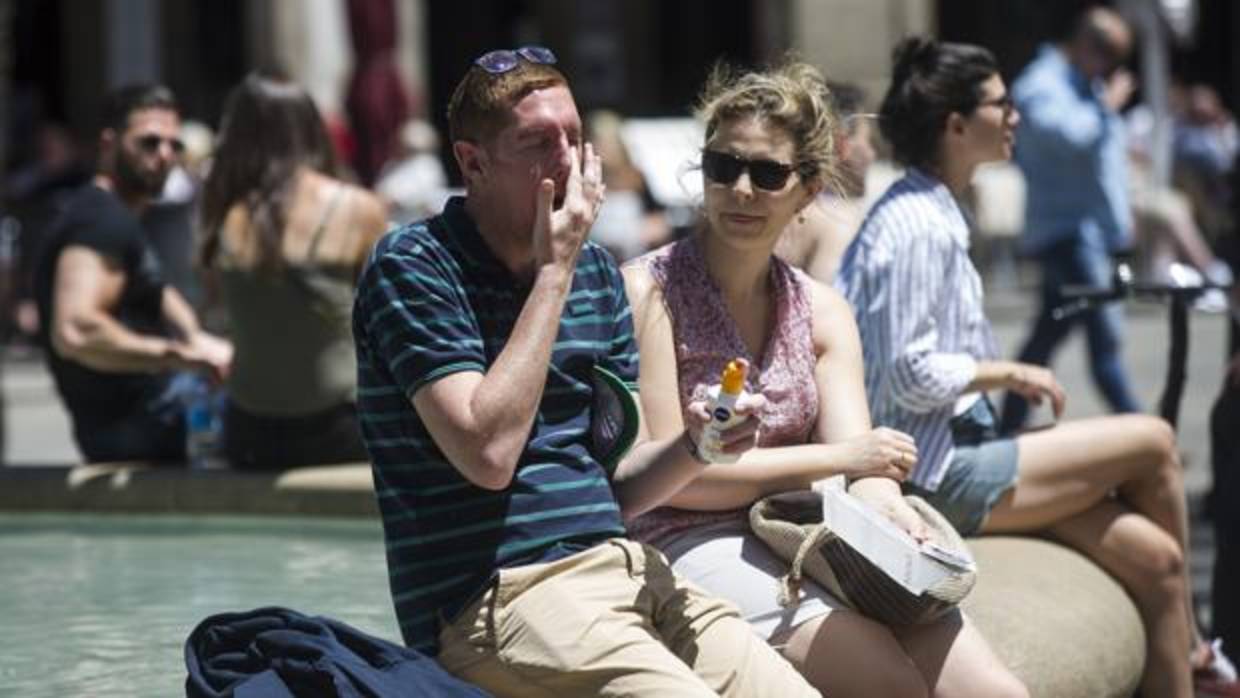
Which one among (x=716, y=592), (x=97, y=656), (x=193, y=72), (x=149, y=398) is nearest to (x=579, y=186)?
(x=716, y=592)

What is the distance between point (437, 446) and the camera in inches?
166

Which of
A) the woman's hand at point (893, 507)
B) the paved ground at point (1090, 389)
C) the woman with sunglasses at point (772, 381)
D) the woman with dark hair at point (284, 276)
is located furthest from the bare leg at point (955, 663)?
the paved ground at point (1090, 389)

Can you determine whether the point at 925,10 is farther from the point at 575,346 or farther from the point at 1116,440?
the point at 575,346

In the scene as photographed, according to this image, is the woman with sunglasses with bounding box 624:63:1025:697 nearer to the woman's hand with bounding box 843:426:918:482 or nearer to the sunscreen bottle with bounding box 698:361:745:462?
the woman's hand with bounding box 843:426:918:482

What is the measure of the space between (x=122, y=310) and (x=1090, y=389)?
7.71 meters

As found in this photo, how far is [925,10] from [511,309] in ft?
58.2

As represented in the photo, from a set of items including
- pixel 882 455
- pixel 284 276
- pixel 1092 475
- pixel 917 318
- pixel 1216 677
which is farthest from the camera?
pixel 284 276

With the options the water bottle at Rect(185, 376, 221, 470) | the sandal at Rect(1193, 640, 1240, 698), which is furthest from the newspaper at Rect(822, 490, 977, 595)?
the water bottle at Rect(185, 376, 221, 470)

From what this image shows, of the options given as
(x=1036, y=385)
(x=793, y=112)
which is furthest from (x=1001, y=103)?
(x=793, y=112)

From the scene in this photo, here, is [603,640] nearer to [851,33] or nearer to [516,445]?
[516,445]

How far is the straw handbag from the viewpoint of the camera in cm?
467

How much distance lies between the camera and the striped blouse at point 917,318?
5988mm

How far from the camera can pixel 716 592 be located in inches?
188

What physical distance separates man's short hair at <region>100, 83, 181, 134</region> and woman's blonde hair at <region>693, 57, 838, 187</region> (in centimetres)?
333
